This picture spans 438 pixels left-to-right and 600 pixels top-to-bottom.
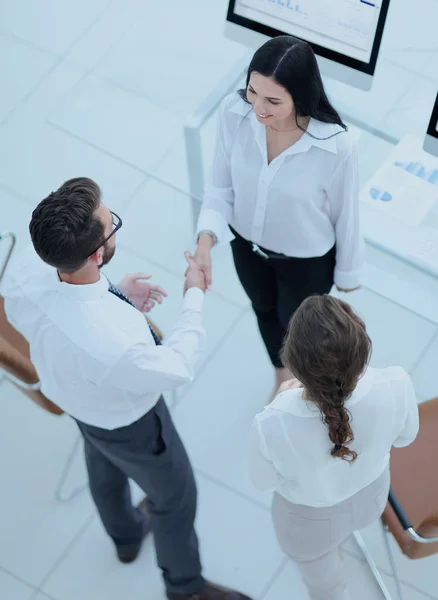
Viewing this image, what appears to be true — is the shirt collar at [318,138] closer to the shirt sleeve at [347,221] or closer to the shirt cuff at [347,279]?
the shirt sleeve at [347,221]

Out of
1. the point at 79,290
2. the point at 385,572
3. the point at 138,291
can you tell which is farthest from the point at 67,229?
the point at 385,572

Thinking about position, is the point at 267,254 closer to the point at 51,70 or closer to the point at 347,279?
the point at 347,279

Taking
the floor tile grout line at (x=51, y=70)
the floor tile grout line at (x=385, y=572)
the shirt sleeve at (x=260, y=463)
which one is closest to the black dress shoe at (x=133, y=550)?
the floor tile grout line at (x=385, y=572)

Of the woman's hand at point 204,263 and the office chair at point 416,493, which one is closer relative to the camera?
the office chair at point 416,493

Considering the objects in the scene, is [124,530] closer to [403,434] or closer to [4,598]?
[4,598]

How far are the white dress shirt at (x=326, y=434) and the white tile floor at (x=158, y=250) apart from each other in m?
0.58

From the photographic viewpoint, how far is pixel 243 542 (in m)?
2.71

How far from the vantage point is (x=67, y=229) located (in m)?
1.78

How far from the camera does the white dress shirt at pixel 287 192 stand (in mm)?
2100

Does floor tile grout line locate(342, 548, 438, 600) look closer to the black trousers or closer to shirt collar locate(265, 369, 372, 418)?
the black trousers

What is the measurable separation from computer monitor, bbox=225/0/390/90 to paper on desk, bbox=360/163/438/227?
264 millimetres

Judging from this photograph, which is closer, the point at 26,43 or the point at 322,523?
the point at 322,523

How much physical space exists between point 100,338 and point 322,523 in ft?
2.26

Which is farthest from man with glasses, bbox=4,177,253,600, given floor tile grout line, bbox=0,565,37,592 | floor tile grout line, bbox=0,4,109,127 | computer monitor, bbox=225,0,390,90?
floor tile grout line, bbox=0,4,109,127
